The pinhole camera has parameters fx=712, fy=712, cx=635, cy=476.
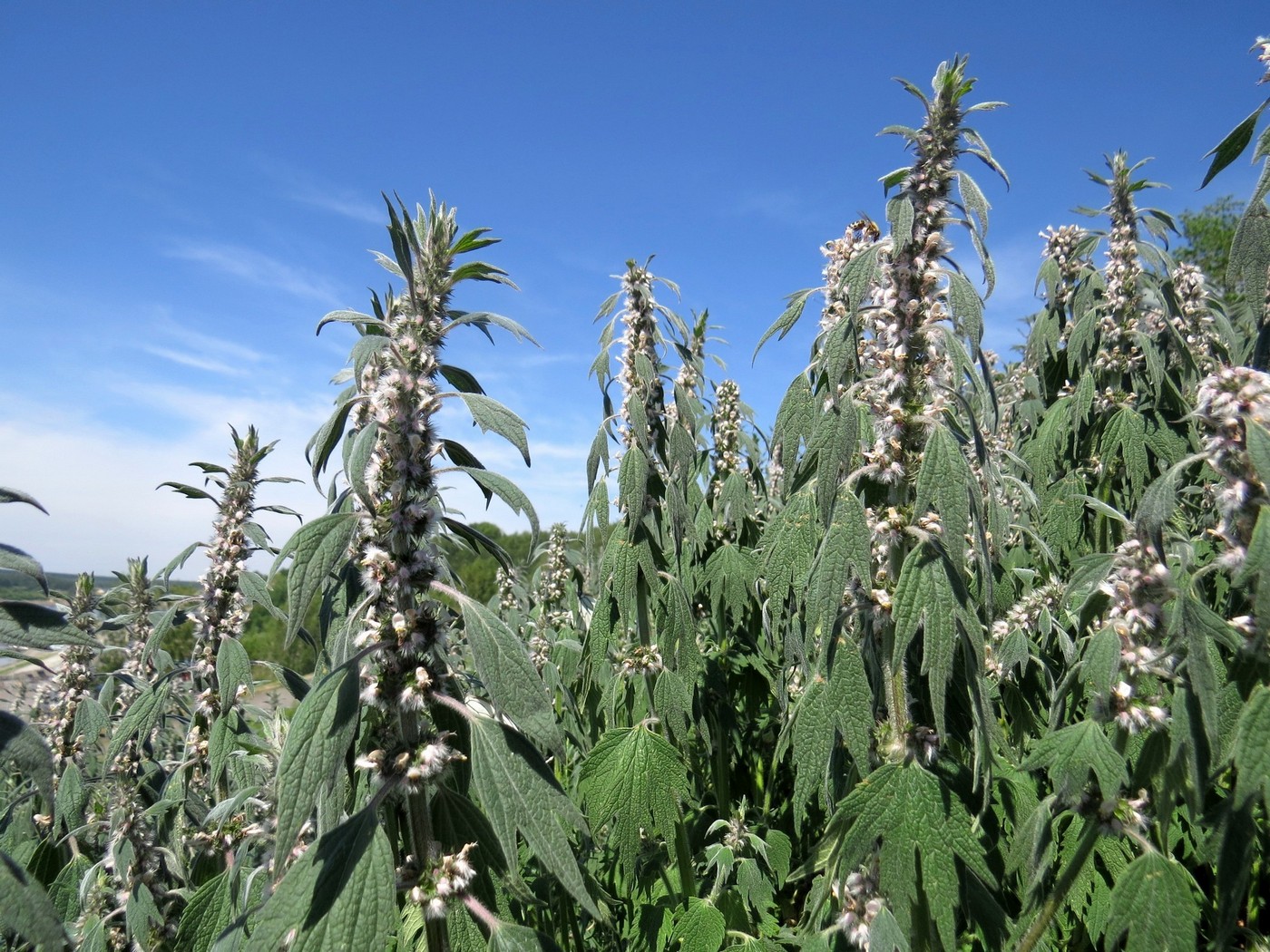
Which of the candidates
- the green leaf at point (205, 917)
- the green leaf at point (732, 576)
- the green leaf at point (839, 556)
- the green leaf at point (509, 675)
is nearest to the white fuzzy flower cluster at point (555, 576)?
the green leaf at point (732, 576)

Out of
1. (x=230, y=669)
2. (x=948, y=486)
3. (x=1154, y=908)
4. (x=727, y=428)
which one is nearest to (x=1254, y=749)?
(x=1154, y=908)

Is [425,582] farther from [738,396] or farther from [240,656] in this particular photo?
[738,396]

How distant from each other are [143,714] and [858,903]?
3.14m

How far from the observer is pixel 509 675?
1754 mm

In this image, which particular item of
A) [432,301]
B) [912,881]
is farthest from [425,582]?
[912,881]

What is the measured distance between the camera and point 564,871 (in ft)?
5.57

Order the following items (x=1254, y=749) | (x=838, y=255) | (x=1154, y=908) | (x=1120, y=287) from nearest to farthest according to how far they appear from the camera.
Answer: (x=1254, y=749)
(x=1154, y=908)
(x=838, y=255)
(x=1120, y=287)

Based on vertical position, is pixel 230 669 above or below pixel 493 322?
below

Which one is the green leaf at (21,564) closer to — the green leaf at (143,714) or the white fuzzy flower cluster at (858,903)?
the green leaf at (143,714)

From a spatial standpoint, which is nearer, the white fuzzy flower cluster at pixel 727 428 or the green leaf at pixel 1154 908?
the green leaf at pixel 1154 908

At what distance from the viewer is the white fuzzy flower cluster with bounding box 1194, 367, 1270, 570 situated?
73.7 inches

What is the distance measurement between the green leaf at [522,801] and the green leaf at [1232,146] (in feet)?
8.01

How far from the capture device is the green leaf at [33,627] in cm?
151

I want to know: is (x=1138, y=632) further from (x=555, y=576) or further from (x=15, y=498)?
(x=555, y=576)
